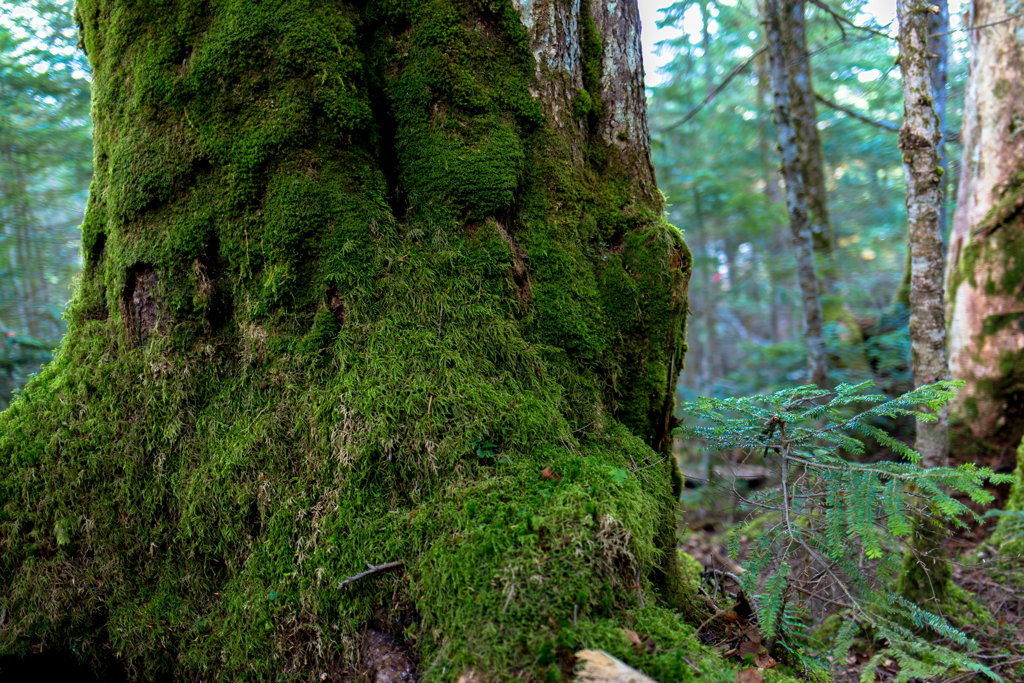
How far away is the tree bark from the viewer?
3.47 meters

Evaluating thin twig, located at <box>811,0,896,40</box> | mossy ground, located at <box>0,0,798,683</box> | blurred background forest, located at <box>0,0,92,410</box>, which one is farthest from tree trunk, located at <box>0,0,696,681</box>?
blurred background forest, located at <box>0,0,92,410</box>

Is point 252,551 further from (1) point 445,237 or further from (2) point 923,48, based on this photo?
(2) point 923,48

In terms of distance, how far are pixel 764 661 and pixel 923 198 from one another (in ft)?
10.1

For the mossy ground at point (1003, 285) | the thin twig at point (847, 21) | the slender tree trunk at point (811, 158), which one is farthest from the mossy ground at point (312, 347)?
the slender tree trunk at point (811, 158)

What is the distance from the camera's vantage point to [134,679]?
241 centimetres

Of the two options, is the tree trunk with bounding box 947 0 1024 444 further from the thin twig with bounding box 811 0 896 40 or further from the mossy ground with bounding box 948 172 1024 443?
the thin twig with bounding box 811 0 896 40

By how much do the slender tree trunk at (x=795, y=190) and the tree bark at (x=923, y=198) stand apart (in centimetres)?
230

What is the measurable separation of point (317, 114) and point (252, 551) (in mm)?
1980

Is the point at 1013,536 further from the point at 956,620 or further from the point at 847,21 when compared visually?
the point at 847,21

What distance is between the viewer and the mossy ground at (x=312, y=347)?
2.24 meters

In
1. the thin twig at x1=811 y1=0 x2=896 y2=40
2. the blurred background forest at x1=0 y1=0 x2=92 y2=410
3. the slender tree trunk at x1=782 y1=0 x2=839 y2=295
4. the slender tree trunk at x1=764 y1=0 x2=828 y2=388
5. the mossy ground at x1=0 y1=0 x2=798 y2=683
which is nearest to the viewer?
the mossy ground at x1=0 y1=0 x2=798 y2=683

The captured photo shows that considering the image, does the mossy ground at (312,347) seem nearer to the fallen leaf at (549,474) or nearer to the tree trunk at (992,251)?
the fallen leaf at (549,474)

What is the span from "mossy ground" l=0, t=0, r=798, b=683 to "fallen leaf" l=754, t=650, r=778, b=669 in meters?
0.41

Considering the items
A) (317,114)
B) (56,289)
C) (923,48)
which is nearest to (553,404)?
(317,114)
